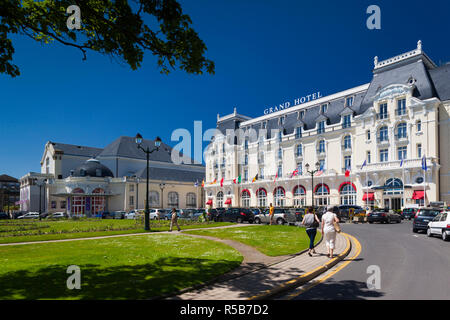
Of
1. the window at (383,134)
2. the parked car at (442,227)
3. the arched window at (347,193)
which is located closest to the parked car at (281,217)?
the parked car at (442,227)

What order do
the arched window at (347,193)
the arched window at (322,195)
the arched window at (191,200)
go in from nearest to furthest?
the arched window at (347,193) < the arched window at (322,195) < the arched window at (191,200)

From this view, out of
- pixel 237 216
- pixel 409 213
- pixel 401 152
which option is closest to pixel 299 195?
pixel 401 152

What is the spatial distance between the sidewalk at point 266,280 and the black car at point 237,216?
2078cm

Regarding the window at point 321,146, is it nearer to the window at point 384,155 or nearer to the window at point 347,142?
the window at point 347,142

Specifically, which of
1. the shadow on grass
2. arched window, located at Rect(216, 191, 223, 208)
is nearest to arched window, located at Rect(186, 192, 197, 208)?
arched window, located at Rect(216, 191, 223, 208)

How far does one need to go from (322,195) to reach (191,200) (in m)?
32.6

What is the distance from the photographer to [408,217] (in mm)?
34656

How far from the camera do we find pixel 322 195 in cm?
4894

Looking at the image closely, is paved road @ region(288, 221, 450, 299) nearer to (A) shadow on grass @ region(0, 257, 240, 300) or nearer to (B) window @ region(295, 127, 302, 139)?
(A) shadow on grass @ region(0, 257, 240, 300)

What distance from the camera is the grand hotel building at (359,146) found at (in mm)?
39125

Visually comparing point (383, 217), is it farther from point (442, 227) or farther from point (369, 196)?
point (369, 196)

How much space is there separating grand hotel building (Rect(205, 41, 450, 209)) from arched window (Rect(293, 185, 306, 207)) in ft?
0.56

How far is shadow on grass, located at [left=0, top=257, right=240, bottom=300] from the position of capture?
21.0ft
